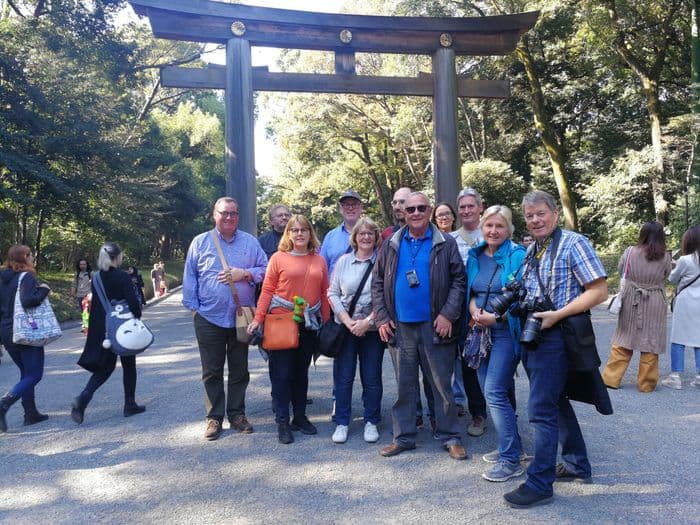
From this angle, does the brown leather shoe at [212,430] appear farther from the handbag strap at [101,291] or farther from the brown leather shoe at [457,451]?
the brown leather shoe at [457,451]

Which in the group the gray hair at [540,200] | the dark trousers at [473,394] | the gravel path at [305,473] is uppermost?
the gray hair at [540,200]

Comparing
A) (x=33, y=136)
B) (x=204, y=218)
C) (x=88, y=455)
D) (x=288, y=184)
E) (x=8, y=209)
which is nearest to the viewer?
(x=88, y=455)

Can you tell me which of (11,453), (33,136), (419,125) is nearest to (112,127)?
(33,136)

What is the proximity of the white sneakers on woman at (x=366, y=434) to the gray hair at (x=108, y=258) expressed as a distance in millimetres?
2536

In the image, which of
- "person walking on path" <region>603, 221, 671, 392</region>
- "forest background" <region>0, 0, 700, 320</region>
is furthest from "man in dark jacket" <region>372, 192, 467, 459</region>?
"forest background" <region>0, 0, 700, 320</region>

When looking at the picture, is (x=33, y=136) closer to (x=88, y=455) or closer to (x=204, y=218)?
(x=88, y=455)

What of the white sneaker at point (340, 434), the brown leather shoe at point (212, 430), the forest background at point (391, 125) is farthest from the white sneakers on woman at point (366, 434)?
the forest background at point (391, 125)

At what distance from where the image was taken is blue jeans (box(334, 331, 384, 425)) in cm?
441

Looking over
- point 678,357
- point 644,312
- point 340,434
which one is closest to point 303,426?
point 340,434

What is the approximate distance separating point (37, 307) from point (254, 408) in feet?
7.25

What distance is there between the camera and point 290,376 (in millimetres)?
4500

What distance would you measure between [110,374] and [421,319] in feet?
9.90

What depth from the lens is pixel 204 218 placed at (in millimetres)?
41438

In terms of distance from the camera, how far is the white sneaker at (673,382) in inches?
227
